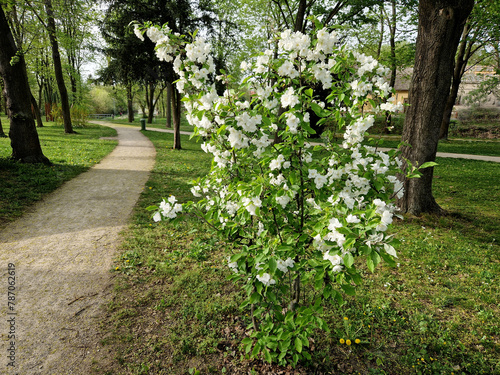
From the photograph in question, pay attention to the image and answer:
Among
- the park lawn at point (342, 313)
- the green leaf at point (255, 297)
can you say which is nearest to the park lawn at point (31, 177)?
the park lawn at point (342, 313)

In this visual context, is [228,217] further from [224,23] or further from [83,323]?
[224,23]

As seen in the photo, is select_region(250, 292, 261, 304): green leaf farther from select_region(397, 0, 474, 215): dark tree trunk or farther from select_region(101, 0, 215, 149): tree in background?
select_region(101, 0, 215, 149): tree in background

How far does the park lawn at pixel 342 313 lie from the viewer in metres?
2.45

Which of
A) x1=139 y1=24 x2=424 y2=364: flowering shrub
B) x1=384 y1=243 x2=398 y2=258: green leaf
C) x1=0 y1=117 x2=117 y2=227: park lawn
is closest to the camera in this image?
x1=384 y1=243 x2=398 y2=258: green leaf

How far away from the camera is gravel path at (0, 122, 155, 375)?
242cm

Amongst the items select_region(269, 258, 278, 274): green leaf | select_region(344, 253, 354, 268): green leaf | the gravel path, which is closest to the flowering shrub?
select_region(269, 258, 278, 274): green leaf

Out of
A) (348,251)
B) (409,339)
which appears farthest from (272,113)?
(409,339)

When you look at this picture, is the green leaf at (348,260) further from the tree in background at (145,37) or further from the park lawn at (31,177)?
the tree in background at (145,37)

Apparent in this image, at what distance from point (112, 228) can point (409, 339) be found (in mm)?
4478

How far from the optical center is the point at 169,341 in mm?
2605

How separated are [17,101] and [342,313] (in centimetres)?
913

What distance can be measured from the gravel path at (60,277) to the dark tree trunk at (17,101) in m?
2.30

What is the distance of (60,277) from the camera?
3.46 m

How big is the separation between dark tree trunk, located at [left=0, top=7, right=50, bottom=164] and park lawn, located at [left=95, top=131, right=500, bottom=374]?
528 centimetres
